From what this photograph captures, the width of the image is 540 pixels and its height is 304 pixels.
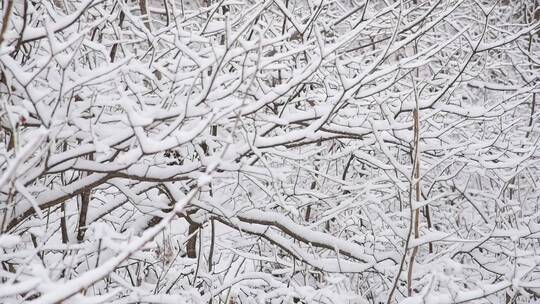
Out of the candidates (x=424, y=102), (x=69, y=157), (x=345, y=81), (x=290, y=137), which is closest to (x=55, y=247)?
(x=69, y=157)

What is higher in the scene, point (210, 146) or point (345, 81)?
point (345, 81)

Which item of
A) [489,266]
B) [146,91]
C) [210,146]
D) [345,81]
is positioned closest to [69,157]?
[210,146]

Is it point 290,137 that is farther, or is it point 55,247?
point 290,137

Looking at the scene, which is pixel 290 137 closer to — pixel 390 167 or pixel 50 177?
pixel 390 167

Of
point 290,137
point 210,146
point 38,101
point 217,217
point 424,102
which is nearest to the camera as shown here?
point 38,101

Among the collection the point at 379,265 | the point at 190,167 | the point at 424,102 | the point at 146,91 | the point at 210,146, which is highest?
the point at 424,102

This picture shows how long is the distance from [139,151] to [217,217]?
1110 mm

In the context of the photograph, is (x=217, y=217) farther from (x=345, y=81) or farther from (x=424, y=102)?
(x=424, y=102)

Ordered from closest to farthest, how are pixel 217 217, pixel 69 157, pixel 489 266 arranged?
pixel 69 157 < pixel 217 217 < pixel 489 266

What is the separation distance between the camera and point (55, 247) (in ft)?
6.70

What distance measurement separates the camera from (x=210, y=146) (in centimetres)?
255

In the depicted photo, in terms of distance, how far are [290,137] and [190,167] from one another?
45cm

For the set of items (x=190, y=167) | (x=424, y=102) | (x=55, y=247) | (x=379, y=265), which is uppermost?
(x=424, y=102)

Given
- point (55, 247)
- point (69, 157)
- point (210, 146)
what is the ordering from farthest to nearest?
point (210, 146)
point (55, 247)
point (69, 157)
